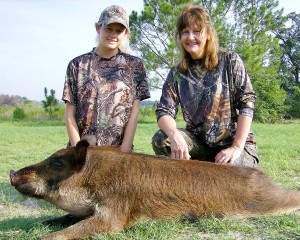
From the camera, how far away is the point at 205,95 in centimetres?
567

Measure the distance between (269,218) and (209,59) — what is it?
2358 mm

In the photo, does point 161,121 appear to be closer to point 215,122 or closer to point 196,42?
point 215,122

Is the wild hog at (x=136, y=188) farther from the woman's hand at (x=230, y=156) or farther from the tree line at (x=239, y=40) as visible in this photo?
the tree line at (x=239, y=40)

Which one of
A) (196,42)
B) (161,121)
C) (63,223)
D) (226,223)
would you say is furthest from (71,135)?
(226,223)

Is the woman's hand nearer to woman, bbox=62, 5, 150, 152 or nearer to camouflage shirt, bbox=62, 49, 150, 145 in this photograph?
woman, bbox=62, 5, 150, 152

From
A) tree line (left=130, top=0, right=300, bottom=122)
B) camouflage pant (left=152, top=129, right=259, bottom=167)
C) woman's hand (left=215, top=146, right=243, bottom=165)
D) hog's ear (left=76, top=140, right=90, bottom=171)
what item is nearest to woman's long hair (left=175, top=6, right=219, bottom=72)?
camouflage pant (left=152, top=129, right=259, bottom=167)

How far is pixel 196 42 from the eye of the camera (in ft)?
18.2

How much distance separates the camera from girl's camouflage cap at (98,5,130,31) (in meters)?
5.91

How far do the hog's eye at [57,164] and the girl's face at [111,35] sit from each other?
7.86 ft

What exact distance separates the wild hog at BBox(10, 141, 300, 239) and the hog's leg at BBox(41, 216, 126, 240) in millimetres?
39

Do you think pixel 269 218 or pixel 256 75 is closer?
pixel 269 218

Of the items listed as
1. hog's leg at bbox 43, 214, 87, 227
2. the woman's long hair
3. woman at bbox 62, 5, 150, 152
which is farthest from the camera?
woman at bbox 62, 5, 150, 152

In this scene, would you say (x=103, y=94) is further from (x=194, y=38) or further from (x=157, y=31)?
(x=157, y=31)

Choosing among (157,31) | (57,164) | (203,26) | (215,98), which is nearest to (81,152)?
(57,164)
